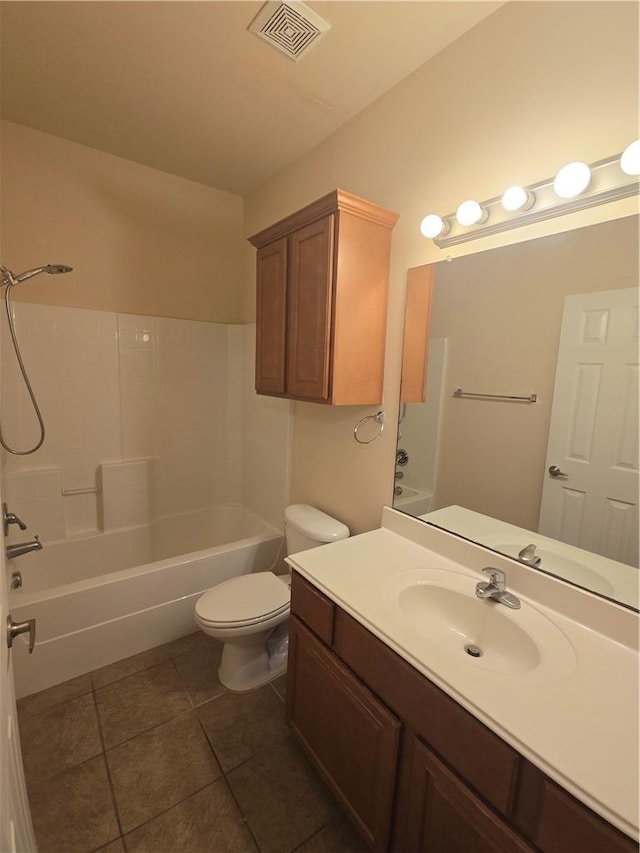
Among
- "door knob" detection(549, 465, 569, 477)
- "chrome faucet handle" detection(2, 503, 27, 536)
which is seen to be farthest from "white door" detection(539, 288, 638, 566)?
"chrome faucet handle" detection(2, 503, 27, 536)

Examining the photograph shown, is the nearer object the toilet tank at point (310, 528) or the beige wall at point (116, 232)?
the toilet tank at point (310, 528)

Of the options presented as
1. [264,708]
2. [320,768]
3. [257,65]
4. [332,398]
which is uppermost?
[257,65]

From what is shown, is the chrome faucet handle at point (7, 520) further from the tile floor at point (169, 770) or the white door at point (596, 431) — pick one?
the white door at point (596, 431)

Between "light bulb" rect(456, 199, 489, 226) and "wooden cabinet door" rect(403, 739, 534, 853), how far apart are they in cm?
153

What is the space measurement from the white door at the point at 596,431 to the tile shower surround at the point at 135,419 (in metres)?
1.51

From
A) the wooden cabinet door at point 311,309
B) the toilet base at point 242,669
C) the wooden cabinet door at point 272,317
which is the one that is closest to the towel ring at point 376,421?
the wooden cabinet door at point 311,309

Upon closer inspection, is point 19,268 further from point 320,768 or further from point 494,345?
point 320,768

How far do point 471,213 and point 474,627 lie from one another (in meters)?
1.33

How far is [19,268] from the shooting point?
2.05 metres

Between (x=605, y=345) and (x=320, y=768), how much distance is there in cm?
159

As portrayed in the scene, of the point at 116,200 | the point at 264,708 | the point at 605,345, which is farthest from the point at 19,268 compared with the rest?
the point at 605,345

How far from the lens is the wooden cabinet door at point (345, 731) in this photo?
1.05 meters

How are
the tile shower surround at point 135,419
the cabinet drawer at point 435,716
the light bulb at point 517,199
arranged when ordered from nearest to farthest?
1. the cabinet drawer at point 435,716
2. the light bulb at point 517,199
3. the tile shower surround at point 135,419

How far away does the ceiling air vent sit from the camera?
1257mm
